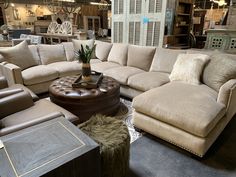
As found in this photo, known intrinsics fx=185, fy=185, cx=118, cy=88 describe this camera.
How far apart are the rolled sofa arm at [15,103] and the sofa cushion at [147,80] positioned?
1.49m

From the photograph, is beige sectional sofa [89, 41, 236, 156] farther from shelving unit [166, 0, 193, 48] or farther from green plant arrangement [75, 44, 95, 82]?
shelving unit [166, 0, 193, 48]

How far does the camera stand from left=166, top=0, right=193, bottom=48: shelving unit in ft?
16.9

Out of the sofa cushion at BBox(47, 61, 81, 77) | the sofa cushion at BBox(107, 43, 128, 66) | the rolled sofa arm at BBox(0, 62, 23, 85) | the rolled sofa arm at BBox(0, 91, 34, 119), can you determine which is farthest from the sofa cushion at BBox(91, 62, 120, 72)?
the rolled sofa arm at BBox(0, 91, 34, 119)

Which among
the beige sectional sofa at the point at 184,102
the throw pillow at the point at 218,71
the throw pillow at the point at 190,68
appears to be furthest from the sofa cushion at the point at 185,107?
the throw pillow at the point at 190,68

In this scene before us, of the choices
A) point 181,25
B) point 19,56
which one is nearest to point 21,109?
point 19,56

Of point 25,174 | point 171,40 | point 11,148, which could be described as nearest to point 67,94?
point 11,148

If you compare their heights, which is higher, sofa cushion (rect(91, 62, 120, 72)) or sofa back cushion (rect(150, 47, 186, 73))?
sofa back cushion (rect(150, 47, 186, 73))

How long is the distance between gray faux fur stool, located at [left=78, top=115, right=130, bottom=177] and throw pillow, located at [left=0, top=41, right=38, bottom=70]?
2.33 metres

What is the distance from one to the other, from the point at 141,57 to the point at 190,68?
1.07 meters

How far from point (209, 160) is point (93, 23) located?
10987 mm

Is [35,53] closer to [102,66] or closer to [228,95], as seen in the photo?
[102,66]

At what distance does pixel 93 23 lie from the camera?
11.4m

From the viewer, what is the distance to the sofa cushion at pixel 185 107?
1703 millimetres

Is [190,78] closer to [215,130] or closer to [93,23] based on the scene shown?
[215,130]
